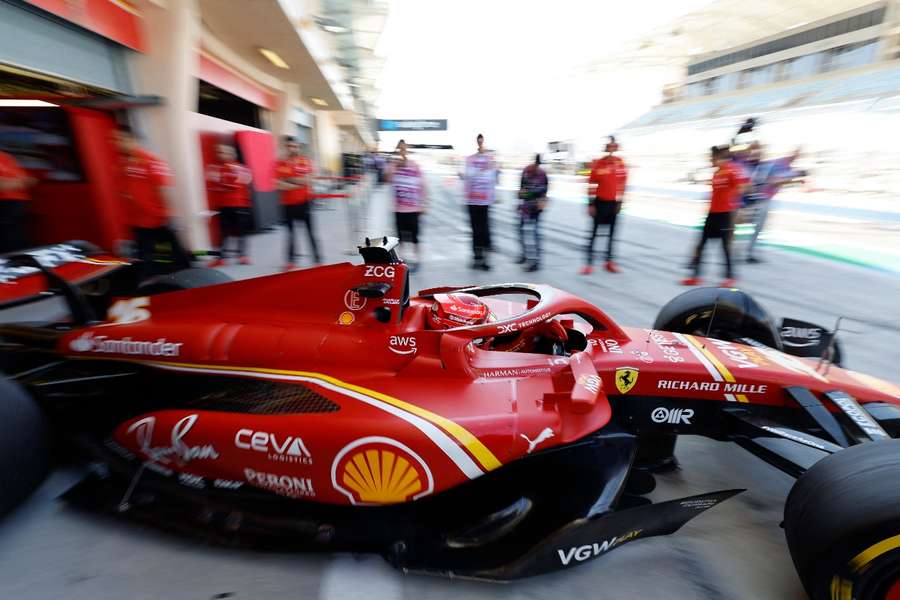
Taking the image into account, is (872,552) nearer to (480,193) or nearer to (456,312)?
(456,312)

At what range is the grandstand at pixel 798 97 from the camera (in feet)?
69.6

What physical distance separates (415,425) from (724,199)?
5.28 meters

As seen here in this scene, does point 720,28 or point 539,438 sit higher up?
point 720,28

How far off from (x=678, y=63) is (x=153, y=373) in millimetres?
68232

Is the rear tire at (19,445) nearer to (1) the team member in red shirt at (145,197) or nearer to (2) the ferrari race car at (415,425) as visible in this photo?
(2) the ferrari race car at (415,425)

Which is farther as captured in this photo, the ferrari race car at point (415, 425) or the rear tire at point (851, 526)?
the ferrari race car at point (415, 425)

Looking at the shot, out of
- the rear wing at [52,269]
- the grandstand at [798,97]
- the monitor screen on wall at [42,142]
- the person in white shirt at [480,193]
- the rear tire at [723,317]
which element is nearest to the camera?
the rear tire at [723,317]

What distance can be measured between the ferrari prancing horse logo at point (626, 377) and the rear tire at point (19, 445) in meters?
2.64

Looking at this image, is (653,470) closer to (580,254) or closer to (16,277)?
(16,277)

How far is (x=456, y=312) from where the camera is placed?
8.27ft

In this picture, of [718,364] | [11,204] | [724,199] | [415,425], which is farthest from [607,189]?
[11,204]

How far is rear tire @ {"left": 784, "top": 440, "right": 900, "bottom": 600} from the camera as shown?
4.81ft

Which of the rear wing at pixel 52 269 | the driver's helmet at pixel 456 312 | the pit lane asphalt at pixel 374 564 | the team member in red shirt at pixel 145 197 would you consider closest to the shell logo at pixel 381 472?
the pit lane asphalt at pixel 374 564

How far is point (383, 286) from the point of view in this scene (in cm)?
230
